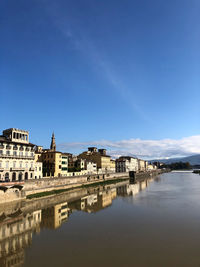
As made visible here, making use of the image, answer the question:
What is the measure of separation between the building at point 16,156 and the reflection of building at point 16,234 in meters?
16.0

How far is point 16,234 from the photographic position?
85.7 feet

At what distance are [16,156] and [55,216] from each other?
78.1 ft

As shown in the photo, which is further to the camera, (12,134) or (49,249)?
(12,134)

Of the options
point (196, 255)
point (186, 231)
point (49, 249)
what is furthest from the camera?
point (186, 231)

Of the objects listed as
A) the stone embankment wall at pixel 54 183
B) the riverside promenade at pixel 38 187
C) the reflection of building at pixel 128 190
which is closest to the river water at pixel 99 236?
the riverside promenade at pixel 38 187

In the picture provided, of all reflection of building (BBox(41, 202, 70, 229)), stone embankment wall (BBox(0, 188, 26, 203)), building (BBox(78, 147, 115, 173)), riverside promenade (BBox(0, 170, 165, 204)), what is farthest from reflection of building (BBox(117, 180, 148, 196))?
stone embankment wall (BBox(0, 188, 26, 203))

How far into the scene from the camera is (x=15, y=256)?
63.6 feet

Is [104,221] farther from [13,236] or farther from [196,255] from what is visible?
[196,255]

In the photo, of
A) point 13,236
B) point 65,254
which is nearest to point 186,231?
point 65,254

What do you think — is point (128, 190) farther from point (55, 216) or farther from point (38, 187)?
point (55, 216)

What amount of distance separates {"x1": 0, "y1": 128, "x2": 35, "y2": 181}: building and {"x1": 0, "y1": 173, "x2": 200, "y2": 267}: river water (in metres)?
12.9

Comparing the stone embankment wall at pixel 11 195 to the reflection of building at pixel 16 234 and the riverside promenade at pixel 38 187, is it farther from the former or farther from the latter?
the reflection of building at pixel 16 234

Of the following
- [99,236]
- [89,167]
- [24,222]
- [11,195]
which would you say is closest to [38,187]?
[11,195]

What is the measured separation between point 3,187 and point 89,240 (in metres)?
24.2
